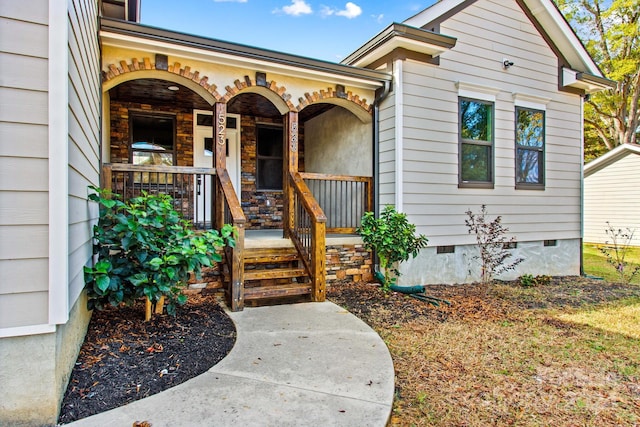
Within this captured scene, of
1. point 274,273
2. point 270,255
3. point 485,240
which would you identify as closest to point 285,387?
point 274,273

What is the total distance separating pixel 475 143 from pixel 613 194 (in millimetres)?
11378

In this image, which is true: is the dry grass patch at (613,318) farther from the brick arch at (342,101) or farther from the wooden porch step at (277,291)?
the brick arch at (342,101)

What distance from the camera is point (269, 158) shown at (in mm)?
8328

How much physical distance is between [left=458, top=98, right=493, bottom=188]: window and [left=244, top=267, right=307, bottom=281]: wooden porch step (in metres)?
3.39

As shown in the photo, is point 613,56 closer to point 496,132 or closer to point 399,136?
point 496,132

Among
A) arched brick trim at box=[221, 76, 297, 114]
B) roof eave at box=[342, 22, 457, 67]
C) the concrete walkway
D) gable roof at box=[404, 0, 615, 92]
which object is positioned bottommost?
the concrete walkway

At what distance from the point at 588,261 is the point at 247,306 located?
33.6 ft

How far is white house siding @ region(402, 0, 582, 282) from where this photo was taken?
6145 mm

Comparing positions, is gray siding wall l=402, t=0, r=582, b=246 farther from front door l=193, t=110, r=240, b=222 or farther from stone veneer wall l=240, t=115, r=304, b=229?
front door l=193, t=110, r=240, b=222

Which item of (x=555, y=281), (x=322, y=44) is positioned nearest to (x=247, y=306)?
(x=555, y=281)

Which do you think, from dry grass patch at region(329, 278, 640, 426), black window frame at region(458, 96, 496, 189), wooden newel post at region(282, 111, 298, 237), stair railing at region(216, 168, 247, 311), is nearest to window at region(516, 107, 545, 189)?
black window frame at region(458, 96, 496, 189)

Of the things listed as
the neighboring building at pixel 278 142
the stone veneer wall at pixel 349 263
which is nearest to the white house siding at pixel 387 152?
the neighboring building at pixel 278 142

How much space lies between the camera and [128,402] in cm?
226

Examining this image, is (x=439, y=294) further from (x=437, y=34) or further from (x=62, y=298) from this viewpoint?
(x=62, y=298)
